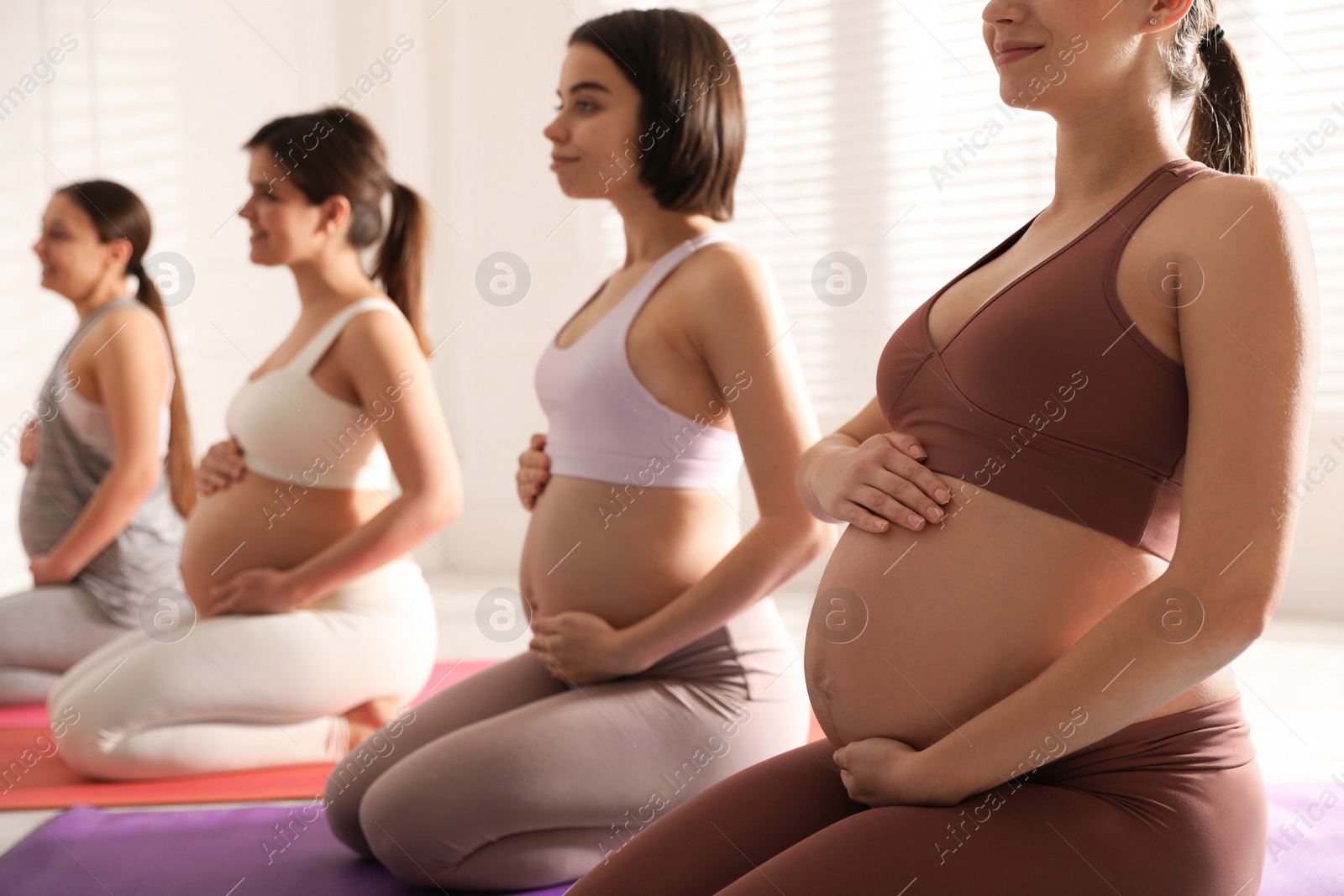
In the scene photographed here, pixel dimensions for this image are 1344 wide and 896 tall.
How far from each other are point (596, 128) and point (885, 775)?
1017 millimetres

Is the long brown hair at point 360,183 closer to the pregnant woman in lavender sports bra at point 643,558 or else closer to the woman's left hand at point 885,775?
the pregnant woman in lavender sports bra at point 643,558

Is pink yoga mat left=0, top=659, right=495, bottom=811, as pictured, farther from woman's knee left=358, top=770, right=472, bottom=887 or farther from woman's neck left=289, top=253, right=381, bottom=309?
woman's neck left=289, top=253, right=381, bottom=309

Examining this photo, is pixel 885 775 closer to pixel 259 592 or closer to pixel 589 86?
pixel 589 86

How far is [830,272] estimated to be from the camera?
14.4ft

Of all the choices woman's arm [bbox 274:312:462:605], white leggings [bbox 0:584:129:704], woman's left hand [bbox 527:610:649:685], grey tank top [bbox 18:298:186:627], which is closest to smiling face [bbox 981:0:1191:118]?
woman's left hand [bbox 527:610:649:685]

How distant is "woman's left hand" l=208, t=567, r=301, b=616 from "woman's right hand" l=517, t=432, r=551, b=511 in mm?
611

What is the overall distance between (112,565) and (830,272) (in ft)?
9.18

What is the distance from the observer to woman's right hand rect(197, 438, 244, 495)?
208cm

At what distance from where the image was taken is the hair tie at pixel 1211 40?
955mm

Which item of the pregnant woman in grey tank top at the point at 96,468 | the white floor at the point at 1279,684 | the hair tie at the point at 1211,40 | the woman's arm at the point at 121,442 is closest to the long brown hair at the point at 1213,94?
the hair tie at the point at 1211,40

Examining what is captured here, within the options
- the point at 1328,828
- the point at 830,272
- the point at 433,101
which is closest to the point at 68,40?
the point at 433,101

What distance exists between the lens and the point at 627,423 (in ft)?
4.78

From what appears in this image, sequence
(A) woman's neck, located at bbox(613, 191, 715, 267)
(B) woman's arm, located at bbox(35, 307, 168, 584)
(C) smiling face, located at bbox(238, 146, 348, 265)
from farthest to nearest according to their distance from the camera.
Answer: (B) woman's arm, located at bbox(35, 307, 168, 584) → (C) smiling face, located at bbox(238, 146, 348, 265) → (A) woman's neck, located at bbox(613, 191, 715, 267)

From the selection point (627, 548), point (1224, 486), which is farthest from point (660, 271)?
point (1224, 486)
